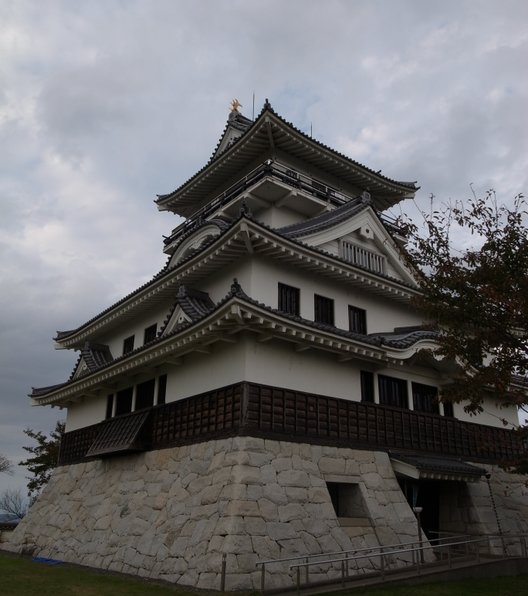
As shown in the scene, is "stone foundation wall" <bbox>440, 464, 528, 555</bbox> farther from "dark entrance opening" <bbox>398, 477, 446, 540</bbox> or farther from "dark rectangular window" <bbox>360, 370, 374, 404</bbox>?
"dark rectangular window" <bbox>360, 370, 374, 404</bbox>

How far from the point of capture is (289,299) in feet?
54.2

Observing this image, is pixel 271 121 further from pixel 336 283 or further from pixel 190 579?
pixel 190 579

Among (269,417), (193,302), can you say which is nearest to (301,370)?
(269,417)

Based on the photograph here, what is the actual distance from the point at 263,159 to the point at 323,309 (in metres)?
8.50

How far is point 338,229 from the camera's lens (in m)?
18.6

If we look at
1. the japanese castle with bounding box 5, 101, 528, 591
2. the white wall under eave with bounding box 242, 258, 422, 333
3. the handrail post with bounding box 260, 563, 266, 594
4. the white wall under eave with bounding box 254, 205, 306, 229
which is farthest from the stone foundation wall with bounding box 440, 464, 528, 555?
the white wall under eave with bounding box 254, 205, 306, 229

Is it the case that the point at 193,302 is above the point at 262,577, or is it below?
above

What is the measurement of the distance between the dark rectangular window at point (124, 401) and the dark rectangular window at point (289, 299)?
6.60 m

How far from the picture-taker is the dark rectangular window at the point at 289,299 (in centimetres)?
1633

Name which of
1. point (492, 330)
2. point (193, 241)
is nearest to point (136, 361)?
point (193, 241)

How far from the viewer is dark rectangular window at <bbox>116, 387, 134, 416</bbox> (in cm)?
1928

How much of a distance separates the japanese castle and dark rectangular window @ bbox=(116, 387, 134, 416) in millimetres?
73

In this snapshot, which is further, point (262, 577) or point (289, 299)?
point (289, 299)

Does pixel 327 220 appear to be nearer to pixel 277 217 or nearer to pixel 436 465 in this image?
pixel 277 217
